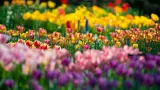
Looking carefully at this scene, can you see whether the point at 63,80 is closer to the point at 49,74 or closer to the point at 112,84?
the point at 49,74

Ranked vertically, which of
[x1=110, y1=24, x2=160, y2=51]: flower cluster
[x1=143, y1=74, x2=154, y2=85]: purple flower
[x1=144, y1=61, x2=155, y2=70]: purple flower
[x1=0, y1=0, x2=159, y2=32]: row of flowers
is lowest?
[x1=0, y1=0, x2=159, y2=32]: row of flowers

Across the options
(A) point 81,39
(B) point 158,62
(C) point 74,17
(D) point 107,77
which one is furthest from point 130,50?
(C) point 74,17

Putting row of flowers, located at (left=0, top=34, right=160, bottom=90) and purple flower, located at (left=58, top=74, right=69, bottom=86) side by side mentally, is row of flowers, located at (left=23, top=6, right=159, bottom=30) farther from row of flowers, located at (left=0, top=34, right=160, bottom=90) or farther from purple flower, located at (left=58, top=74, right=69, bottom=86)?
purple flower, located at (left=58, top=74, right=69, bottom=86)

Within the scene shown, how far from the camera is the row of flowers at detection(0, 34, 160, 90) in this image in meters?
3.45

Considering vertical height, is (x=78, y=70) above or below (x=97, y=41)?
above

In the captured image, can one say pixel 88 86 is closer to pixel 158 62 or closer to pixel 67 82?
pixel 67 82

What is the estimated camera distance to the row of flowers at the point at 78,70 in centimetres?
345

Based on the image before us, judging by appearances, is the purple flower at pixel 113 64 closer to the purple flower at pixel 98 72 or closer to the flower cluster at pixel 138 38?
the purple flower at pixel 98 72

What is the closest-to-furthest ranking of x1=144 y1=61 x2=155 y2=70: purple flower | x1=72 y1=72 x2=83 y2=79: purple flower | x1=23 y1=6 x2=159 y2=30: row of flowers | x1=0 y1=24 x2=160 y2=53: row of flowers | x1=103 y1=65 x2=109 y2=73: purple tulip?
1. x1=72 y1=72 x2=83 y2=79: purple flower
2. x1=103 y1=65 x2=109 y2=73: purple tulip
3. x1=144 y1=61 x2=155 y2=70: purple flower
4. x1=0 y1=24 x2=160 y2=53: row of flowers
5. x1=23 y1=6 x2=159 y2=30: row of flowers

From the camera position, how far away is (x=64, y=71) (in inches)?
154

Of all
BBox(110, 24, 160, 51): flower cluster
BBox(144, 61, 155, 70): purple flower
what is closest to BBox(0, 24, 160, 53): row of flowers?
BBox(110, 24, 160, 51): flower cluster

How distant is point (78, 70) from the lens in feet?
12.8

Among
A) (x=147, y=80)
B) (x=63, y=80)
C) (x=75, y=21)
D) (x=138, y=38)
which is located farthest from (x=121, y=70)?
(x=75, y=21)

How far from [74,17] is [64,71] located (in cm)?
501
